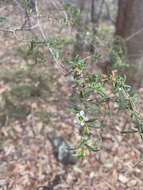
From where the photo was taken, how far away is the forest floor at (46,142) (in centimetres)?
274

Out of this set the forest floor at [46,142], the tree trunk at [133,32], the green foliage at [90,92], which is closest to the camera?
the green foliage at [90,92]

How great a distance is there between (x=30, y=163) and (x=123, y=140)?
776mm

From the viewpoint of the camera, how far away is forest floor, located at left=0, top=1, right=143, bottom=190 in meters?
2.74

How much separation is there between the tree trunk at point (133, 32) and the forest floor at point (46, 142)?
0.21 metres

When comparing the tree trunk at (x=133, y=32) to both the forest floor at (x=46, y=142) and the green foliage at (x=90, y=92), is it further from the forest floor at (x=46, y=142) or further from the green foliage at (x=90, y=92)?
the green foliage at (x=90, y=92)

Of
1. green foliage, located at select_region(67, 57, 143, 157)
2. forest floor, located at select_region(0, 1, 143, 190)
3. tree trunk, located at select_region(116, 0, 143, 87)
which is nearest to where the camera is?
green foliage, located at select_region(67, 57, 143, 157)

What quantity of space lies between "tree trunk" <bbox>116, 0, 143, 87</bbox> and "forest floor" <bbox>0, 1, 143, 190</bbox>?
0.21m

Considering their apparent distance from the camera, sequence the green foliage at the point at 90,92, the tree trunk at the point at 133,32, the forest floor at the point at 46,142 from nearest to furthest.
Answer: the green foliage at the point at 90,92, the forest floor at the point at 46,142, the tree trunk at the point at 133,32

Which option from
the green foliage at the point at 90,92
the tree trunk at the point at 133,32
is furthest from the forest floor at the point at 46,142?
the green foliage at the point at 90,92

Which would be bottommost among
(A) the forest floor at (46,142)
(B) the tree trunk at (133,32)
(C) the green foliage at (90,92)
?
(A) the forest floor at (46,142)

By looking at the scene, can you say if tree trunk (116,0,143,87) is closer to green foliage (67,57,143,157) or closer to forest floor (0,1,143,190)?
forest floor (0,1,143,190)

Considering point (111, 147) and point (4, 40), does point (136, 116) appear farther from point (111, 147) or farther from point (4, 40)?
point (4, 40)

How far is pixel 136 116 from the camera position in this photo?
4.58 feet

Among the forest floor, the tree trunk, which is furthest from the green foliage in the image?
the tree trunk
